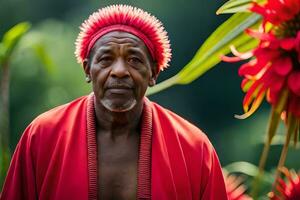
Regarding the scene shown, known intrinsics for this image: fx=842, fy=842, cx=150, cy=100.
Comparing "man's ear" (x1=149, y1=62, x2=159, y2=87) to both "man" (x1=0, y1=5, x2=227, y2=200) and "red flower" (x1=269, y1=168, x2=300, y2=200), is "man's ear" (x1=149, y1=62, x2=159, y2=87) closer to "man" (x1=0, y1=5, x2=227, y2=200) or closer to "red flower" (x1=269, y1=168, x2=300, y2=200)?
"man" (x1=0, y1=5, x2=227, y2=200)

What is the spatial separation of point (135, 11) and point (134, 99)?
0.19 metres

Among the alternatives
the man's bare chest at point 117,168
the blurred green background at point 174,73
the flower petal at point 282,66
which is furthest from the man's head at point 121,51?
the blurred green background at point 174,73

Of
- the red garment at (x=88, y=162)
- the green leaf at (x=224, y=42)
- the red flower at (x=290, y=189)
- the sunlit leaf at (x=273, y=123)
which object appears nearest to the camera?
the sunlit leaf at (x=273, y=123)

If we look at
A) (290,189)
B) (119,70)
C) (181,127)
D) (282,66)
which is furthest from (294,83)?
(181,127)

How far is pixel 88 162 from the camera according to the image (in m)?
1.75

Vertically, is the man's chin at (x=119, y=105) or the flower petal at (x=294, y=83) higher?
the flower petal at (x=294, y=83)

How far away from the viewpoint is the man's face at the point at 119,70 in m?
1.71

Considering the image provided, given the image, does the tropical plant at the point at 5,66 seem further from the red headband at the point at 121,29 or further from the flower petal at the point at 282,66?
the flower petal at the point at 282,66

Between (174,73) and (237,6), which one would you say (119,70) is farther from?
(174,73)

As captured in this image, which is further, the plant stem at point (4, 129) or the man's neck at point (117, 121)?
the plant stem at point (4, 129)

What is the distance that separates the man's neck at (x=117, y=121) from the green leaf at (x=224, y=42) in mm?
710

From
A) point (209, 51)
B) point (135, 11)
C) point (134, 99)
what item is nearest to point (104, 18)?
point (135, 11)

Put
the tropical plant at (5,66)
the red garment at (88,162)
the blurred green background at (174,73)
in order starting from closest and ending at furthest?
the red garment at (88,162)
the tropical plant at (5,66)
the blurred green background at (174,73)

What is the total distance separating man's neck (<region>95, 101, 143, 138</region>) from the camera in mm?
1813
